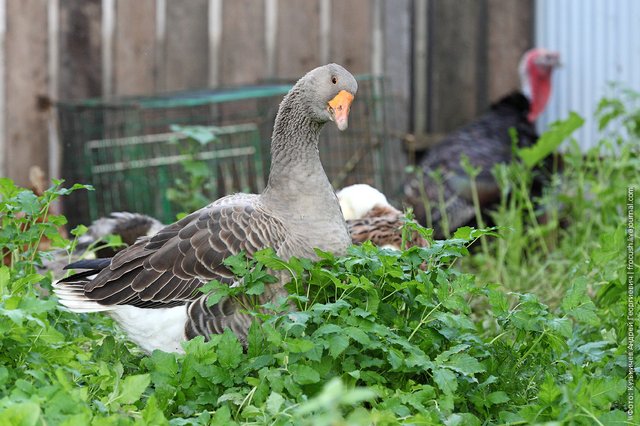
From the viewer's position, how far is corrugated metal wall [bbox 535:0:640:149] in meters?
7.14

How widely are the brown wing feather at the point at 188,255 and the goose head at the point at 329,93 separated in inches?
15.4

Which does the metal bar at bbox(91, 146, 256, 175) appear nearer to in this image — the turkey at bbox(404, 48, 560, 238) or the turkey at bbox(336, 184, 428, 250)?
the turkey at bbox(404, 48, 560, 238)

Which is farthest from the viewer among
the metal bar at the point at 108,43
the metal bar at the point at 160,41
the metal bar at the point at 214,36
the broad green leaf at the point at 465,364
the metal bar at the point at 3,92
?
the metal bar at the point at 214,36

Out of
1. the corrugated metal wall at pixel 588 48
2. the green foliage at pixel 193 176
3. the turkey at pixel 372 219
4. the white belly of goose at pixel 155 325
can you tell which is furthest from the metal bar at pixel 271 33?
the white belly of goose at pixel 155 325

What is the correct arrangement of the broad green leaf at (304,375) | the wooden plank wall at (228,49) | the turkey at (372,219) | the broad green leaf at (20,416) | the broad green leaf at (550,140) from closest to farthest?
1. the broad green leaf at (20,416)
2. the broad green leaf at (304,375)
3. the turkey at (372,219)
4. the broad green leaf at (550,140)
5. the wooden plank wall at (228,49)

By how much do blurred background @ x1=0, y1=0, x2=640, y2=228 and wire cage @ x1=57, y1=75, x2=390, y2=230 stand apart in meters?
0.01

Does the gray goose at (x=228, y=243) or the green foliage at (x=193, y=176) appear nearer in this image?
the gray goose at (x=228, y=243)

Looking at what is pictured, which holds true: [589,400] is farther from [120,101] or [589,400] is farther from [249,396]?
[120,101]

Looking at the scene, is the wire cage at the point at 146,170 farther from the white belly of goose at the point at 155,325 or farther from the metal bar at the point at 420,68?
the white belly of goose at the point at 155,325

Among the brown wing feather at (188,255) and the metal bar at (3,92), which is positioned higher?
the metal bar at (3,92)

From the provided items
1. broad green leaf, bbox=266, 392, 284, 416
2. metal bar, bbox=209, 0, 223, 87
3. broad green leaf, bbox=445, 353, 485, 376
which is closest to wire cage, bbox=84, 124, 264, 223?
metal bar, bbox=209, 0, 223, 87

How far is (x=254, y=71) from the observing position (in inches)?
287

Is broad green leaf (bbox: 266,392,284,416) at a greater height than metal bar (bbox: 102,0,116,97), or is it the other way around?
metal bar (bbox: 102,0,116,97)

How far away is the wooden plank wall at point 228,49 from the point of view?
21.5 feet
